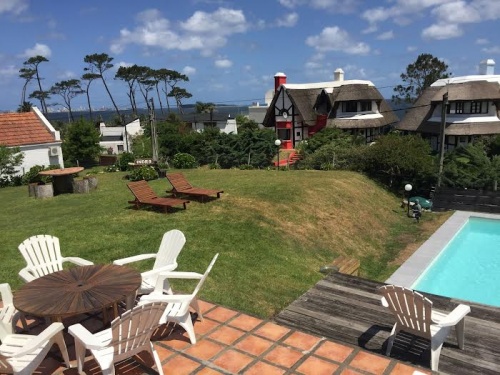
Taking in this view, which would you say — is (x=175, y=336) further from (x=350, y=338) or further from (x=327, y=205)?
(x=327, y=205)

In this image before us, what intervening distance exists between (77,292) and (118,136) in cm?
4655

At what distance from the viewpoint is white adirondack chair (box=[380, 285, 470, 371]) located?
15.2ft

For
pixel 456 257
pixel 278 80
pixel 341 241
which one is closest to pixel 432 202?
pixel 456 257

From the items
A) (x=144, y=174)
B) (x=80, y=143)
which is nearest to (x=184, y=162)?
(x=144, y=174)

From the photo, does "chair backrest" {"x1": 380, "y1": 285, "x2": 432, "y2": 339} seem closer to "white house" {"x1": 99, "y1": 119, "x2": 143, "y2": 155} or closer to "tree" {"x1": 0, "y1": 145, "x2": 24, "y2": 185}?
"tree" {"x1": 0, "y1": 145, "x2": 24, "y2": 185}

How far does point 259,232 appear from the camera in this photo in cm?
1035

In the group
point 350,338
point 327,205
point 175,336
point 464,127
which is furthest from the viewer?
point 464,127

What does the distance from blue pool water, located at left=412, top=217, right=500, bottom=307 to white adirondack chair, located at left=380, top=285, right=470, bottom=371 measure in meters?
5.14

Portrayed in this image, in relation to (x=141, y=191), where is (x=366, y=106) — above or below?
above

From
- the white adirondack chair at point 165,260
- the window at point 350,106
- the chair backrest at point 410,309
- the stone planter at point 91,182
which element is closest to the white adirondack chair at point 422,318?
the chair backrest at point 410,309

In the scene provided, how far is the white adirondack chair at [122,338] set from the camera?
389 centimetres

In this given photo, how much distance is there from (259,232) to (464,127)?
21703 millimetres

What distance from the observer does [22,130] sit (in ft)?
77.7

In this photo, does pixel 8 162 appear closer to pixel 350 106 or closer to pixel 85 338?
pixel 85 338
